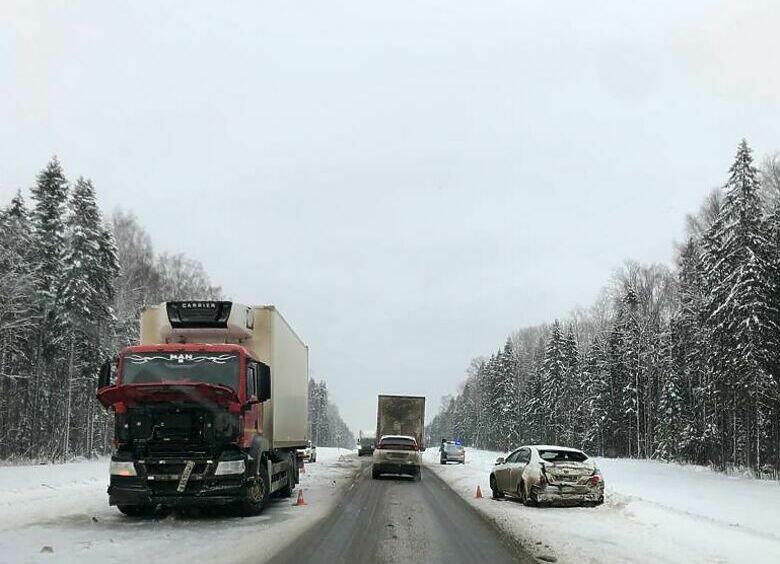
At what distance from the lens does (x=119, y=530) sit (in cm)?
1219

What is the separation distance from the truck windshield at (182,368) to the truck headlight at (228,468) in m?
1.35

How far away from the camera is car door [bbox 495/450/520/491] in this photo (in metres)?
19.2

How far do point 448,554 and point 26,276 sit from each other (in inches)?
1056

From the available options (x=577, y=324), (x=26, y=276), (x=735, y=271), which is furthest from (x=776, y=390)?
(x=577, y=324)

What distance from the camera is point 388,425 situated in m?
40.0

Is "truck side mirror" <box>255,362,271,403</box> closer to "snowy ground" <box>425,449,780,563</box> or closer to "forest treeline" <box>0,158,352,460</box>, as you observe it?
"snowy ground" <box>425,449,780,563</box>

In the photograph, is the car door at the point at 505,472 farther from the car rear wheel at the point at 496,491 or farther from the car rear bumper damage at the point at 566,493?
the car rear bumper damage at the point at 566,493

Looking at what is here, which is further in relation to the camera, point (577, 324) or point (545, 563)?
point (577, 324)

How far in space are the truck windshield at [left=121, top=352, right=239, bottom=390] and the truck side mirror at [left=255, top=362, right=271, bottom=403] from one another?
556 mm

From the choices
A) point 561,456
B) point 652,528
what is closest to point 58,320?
point 561,456

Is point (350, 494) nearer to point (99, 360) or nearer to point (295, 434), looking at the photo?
point (295, 434)

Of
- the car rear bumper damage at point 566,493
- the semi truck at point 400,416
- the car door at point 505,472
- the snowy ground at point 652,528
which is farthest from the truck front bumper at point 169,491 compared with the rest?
the semi truck at point 400,416

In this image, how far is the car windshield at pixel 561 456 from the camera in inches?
691

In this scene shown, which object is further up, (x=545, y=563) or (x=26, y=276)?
(x=26, y=276)
